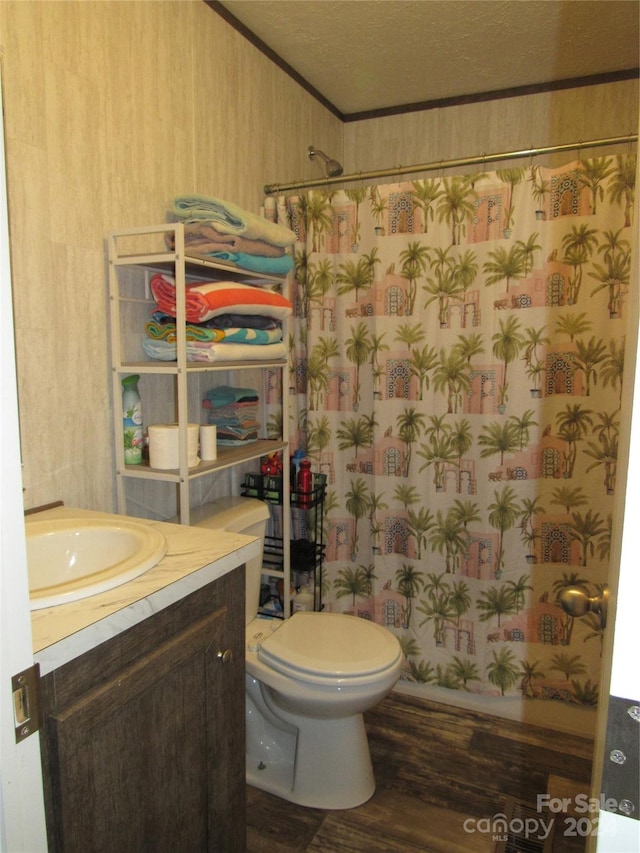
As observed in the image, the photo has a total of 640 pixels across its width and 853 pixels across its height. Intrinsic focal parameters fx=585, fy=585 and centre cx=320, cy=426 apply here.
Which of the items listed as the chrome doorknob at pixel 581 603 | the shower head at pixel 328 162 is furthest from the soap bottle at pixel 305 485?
the chrome doorknob at pixel 581 603

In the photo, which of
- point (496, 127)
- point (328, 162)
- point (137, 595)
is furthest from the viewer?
point (496, 127)

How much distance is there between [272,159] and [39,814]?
2.26 m

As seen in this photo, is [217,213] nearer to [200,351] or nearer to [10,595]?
[200,351]

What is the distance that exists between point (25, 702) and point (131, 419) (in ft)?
3.56

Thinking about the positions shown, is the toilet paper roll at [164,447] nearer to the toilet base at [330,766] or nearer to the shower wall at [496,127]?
the toilet base at [330,766]

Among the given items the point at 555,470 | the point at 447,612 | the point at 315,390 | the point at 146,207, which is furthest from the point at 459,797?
the point at 146,207

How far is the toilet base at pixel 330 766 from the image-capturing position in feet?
5.72

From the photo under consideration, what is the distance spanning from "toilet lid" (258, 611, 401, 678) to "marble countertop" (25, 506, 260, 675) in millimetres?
582

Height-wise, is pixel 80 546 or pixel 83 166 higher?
pixel 83 166

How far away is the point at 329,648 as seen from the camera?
1746 millimetres

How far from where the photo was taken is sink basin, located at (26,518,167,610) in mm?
1188

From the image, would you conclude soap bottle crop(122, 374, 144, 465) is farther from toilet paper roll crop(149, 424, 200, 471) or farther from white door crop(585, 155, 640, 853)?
white door crop(585, 155, 640, 853)

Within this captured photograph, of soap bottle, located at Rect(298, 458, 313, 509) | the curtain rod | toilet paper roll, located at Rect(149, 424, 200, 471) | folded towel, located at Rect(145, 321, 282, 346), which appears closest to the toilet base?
soap bottle, located at Rect(298, 458, 313, 509)

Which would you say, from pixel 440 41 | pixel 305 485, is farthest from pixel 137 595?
pixel 440 41
